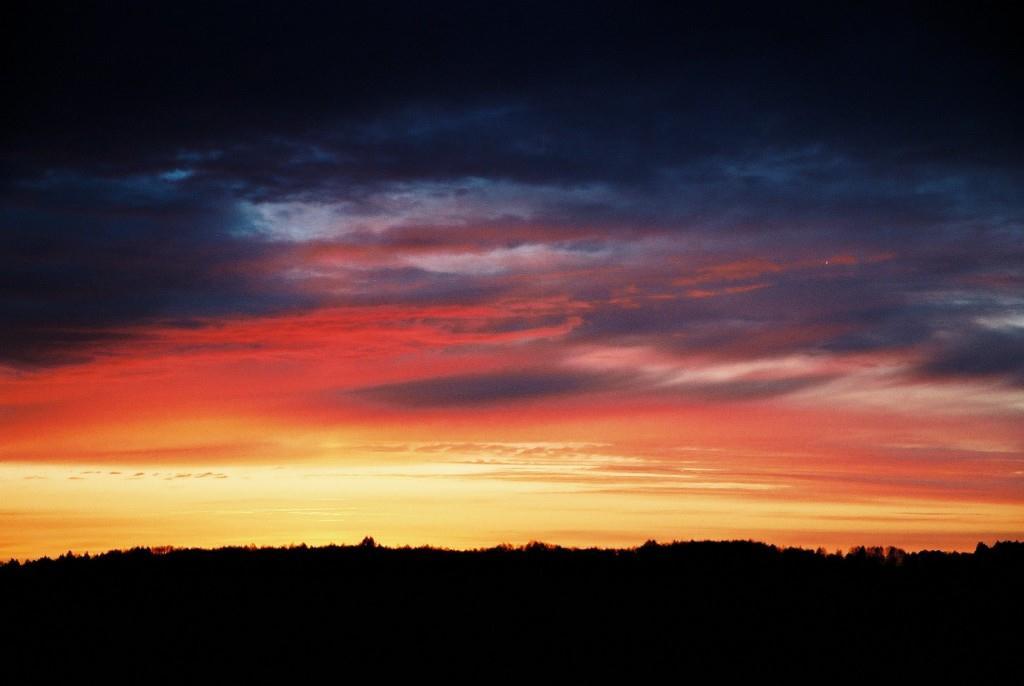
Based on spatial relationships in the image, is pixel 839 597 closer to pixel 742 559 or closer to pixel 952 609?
pixel 952 609

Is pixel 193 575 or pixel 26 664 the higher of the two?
pixel 193 575

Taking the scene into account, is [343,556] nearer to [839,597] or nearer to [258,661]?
[258,661]

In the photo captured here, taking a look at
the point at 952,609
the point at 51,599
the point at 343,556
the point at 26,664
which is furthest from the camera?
the point at 343,556

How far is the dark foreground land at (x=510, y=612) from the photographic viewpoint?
76.2 feet

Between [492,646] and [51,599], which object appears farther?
[51,599]

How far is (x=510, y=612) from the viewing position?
2666 cm

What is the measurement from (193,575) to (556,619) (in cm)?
1180

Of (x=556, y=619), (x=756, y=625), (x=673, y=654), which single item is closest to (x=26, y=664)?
(x=556, y=619)

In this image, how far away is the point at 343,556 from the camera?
33156 mm

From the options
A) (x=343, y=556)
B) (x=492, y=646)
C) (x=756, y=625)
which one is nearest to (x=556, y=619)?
(x=492, y=646)

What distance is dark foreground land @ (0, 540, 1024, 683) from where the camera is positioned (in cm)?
2323

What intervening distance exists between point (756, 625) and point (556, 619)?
5.03 meters

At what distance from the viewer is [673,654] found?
2362 cm

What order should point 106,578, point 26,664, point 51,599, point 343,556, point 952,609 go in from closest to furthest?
point 26,664 → point 952,609 → point 51,599 → point 106,578 → point 343,556
